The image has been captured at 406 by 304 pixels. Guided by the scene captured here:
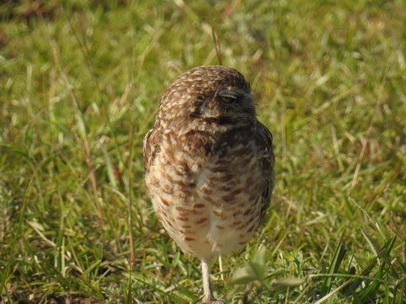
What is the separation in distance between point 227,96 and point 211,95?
66 millimetres

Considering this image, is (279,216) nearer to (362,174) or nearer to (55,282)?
(362,174)

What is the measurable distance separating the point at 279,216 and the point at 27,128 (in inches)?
67.6

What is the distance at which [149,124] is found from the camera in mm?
4746

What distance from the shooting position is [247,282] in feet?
7.58

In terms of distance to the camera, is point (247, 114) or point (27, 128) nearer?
point (247, 114)

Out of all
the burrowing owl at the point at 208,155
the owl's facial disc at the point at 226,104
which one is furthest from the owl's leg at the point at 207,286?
the owl's facial disc at the point at 226,104

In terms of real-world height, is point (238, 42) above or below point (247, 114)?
below

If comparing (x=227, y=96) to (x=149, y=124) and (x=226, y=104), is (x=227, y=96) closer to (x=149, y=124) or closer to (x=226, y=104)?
(x=226, y=104)

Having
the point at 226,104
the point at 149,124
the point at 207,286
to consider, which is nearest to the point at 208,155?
the point at 226,104

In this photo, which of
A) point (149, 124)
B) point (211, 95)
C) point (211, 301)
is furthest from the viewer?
point (149, 124)

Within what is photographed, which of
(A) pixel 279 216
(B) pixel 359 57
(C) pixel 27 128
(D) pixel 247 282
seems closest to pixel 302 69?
(B) pixel 359 57

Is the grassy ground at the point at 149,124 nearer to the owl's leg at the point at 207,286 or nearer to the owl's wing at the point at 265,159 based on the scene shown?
the owl's leg at the point at 207,286

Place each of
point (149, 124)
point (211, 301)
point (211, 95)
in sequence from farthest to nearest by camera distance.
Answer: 1. point (149, 124)
2. point (211, 301)
3. point (211, 95)

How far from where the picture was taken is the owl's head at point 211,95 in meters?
2.91
